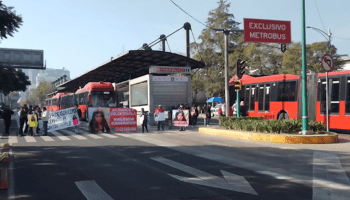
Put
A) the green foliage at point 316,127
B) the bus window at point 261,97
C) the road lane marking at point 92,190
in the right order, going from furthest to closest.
Result: the bus window at point 261,97 < the green foliage at point 316,127 < the road lane marking at point 92,190

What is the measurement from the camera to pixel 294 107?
21062mm

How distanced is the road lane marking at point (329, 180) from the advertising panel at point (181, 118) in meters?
11.8

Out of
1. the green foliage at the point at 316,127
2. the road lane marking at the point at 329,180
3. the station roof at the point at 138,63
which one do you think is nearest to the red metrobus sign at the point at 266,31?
the green foliage at the point at 316,127

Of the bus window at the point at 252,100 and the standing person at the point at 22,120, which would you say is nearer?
the standing person at the point at 22,120

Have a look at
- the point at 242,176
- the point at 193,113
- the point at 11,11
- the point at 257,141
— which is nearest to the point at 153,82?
the point at 193,113

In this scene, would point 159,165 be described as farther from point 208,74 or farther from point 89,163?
point 208,74

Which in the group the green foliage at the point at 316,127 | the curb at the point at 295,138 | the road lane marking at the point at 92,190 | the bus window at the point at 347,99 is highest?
the bus window at the point at 347,99

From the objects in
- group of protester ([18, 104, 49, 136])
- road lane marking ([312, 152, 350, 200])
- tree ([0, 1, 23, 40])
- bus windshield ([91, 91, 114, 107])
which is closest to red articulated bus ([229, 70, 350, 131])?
road lane marking ([312, 152, 350, 200])

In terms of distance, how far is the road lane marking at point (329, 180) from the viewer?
6.65 meters

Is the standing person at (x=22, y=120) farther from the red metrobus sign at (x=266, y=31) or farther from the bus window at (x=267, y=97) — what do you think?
the bus window at (x=267, y=97)

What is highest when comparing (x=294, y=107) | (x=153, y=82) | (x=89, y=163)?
(x=153, y=82)

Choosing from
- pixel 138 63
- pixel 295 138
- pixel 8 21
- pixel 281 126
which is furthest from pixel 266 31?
pixel 8 21

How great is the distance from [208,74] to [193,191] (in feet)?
151

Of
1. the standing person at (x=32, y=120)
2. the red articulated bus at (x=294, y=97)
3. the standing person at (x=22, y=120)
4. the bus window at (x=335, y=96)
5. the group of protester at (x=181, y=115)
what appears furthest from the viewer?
the group of protester at (x=181, y=115)
